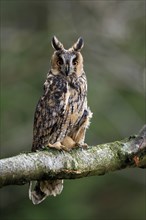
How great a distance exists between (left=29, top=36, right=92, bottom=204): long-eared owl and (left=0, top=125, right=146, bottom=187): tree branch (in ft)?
2.43

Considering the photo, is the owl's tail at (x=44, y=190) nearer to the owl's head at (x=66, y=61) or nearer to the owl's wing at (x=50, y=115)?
the owl's wing at (x=50, y=115)

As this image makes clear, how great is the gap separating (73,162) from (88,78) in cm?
758

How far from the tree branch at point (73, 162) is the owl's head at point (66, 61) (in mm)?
1221

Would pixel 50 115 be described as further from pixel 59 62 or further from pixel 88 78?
pixel 88 78

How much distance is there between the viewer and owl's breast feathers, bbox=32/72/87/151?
6.00 meters

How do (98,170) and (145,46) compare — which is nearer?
(98,170)

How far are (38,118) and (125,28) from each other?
6.23m

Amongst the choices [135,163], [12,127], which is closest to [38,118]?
[135,163]

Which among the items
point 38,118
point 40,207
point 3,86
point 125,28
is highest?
point 125,28

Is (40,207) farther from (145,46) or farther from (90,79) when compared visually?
(145,46)

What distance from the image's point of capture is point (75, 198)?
11.7 m

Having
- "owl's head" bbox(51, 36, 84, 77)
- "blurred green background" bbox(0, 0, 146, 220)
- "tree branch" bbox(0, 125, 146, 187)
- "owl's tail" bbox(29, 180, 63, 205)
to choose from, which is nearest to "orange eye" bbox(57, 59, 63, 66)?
"owl's head" bbox(51, 36, 84, 77)

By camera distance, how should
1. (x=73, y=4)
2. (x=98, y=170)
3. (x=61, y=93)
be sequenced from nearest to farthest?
(x=98, y=170) < (x=61, y=93) < (x=73, y=4)

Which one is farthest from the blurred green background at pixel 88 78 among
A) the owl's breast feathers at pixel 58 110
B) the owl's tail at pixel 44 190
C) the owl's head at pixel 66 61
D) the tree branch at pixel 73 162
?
the tree branch at pixel 73 162
